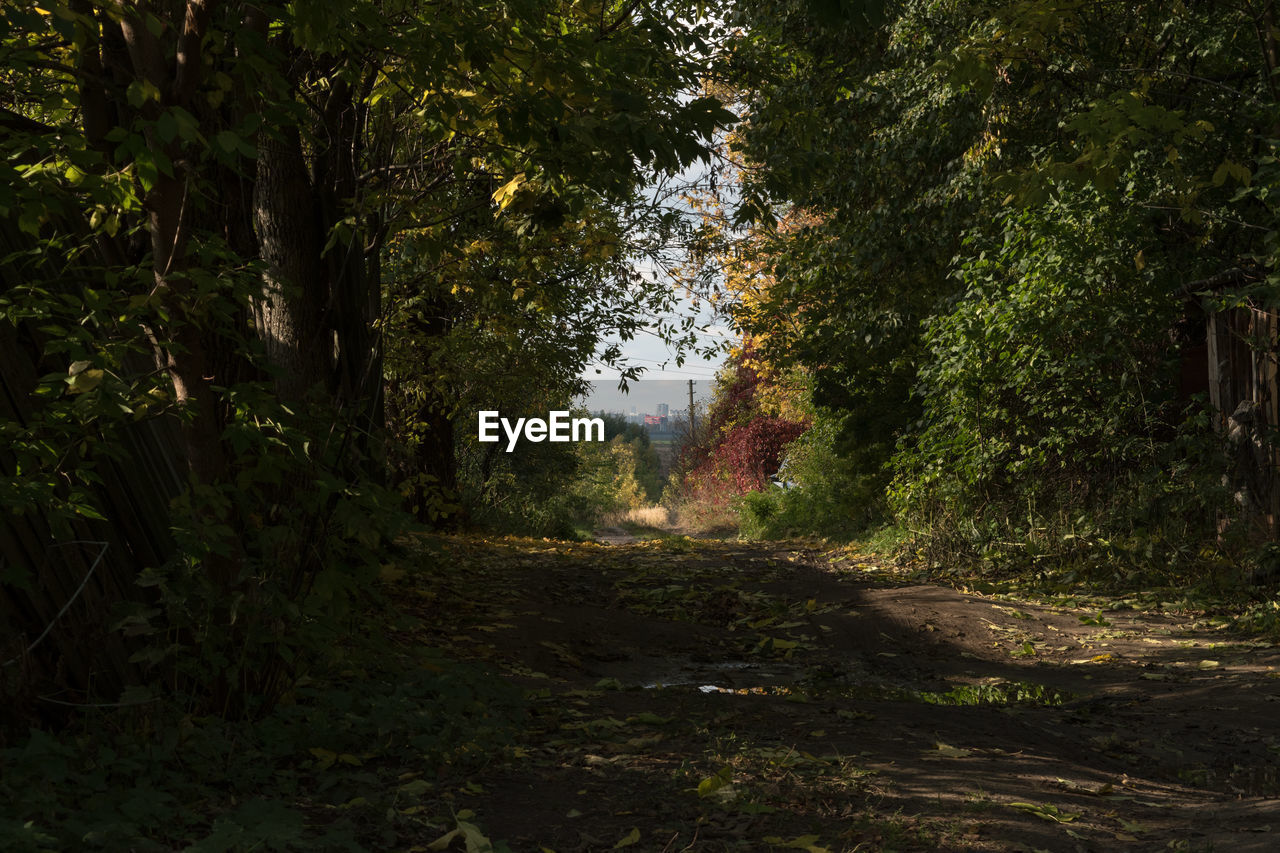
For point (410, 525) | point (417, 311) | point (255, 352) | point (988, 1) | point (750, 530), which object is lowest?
point (750, 530)

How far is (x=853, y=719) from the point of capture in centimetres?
536

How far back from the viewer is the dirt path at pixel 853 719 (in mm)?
3758

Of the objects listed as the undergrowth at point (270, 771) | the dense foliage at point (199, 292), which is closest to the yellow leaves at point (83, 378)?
the dense foliage at point (199, 292)

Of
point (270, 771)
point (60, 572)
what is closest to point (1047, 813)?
point (270, 771)

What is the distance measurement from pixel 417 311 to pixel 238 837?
9.00 metres

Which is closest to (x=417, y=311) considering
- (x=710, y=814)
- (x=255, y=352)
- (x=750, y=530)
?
(x=255, y=352)

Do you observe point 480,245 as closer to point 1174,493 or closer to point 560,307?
point 560,307

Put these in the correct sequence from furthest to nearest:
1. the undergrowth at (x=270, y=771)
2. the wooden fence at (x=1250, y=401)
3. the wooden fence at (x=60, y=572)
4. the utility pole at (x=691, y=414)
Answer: the utility pole at (x=691, y=414) → the wooden fence at (x=1250, y=401) → the wooden fence at (x=60, y=572) → the undergrowth at (x=270, y=771)

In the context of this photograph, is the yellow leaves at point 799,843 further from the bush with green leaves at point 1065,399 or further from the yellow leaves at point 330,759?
the bush with green leaves at point 1065,399

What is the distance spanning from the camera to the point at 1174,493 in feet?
32.1

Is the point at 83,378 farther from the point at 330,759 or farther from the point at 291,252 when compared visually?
the point at 291,252

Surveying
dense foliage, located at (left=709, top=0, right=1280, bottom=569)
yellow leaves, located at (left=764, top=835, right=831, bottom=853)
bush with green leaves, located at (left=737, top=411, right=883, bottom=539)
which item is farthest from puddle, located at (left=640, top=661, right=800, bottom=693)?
bush with green leaves, located at (left=737, top=411, right=883, bottom=539)

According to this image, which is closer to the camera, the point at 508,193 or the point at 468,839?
the point at 468,839

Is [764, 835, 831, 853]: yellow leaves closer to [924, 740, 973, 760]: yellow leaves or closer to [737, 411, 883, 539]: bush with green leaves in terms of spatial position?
[924, 740, 973, 760]: yellow leaves
